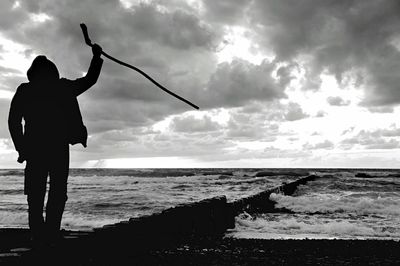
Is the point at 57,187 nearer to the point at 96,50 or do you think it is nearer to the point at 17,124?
the point at 17,124

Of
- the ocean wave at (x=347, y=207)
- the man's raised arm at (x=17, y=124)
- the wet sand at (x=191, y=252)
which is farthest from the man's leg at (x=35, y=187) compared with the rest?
the ocean wave at (x=347, y=207)

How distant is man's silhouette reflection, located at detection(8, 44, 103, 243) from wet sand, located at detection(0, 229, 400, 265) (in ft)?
0.88

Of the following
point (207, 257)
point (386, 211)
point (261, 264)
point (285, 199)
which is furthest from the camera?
point (285, 199)

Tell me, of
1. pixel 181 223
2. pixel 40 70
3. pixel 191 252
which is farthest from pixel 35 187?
pixel 181 223

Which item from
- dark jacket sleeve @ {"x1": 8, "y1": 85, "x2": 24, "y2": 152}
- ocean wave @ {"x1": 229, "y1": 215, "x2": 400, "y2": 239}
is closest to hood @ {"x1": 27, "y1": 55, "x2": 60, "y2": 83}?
dark jacket sleeve @ {"x1": 8, "y1": 85, "x2": 24, "y2": 152}

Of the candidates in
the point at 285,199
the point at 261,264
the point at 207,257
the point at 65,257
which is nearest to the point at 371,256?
the point at 261,264

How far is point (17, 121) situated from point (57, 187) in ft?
2.36

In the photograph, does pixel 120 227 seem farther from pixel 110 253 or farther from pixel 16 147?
pixel 16 147

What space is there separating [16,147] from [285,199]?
44.9 ft

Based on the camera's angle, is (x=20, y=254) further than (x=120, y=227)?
No

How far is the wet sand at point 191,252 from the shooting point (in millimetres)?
3934

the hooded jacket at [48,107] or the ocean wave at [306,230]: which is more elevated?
the hooded jacket at [48,107]

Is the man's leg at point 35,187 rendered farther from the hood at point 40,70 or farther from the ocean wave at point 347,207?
the ocean wave at point 347,207

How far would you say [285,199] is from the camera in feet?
53.4
